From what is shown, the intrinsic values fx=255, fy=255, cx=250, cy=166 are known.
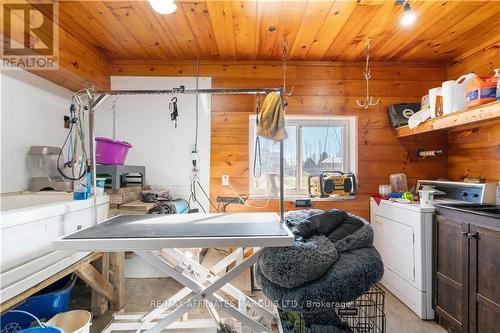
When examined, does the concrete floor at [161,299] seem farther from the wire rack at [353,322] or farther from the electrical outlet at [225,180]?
the electrical outlet at [225,180]

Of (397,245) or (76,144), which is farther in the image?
(397,245)

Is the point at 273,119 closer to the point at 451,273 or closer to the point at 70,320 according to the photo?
the point at 451,273

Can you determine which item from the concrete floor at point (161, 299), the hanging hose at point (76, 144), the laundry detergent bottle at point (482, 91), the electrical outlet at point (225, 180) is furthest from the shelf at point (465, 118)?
the hanging hose at point (76, 144)

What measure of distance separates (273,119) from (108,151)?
1.53 meters

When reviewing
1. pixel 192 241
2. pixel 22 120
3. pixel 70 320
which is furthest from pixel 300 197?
pixel 22 120

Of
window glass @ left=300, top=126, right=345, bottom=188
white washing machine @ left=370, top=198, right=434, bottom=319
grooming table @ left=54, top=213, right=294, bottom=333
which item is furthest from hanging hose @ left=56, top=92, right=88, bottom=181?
white washing machine @ left=370, top=198, right=434, bottom=319

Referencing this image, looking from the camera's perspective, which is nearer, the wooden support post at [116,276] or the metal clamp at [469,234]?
the metal clamp at [469,234]

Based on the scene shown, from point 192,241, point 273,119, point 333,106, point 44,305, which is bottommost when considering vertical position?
point 44,305

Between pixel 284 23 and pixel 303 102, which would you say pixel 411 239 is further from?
pixel 284 23

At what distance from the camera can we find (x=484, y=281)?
156 centimetres

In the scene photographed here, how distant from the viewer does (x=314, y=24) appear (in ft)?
6.90

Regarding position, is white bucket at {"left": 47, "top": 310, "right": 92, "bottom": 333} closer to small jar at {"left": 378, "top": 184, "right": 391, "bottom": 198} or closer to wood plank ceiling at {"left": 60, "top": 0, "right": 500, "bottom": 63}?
wood plank ceiling at {"left": 60, "top": 0, "right": 500, "bottom": 63}

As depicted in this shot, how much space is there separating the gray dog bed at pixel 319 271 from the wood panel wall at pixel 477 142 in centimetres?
183

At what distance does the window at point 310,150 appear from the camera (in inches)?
113
